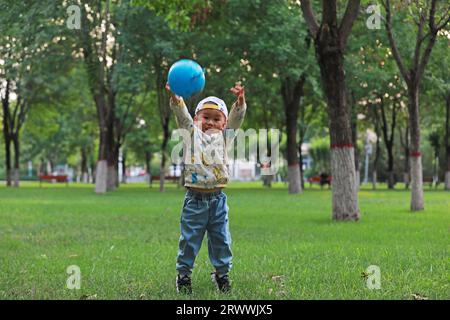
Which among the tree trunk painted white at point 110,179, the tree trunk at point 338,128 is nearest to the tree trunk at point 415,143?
the tree trunk at point 338,128

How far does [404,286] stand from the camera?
5832 mm

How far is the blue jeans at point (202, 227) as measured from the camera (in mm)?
5539

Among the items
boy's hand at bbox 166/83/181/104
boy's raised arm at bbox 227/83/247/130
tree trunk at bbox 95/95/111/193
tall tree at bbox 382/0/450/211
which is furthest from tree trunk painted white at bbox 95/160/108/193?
boy's hand at bbox 166/83/181/104

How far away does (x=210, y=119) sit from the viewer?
5703 millimetres

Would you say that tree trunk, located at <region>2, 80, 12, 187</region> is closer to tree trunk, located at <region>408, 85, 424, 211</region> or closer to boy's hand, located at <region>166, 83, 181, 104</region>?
tree trunk, located at <region>408, 85, 424, 211</region>

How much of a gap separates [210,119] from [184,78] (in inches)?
19.0

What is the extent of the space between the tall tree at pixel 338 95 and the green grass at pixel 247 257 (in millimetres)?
619

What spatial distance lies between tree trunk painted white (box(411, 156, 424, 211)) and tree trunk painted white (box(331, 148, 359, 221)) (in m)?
A: 3.73

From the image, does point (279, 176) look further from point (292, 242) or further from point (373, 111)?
point (292, 242)

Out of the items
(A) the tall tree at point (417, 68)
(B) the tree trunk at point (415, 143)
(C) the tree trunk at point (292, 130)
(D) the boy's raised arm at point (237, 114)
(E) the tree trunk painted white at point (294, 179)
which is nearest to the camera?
(D) the boy's raised arm at point (237, 114)

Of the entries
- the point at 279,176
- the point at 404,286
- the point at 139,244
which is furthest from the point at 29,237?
the point at 279,176

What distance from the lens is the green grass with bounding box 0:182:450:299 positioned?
5668 millimetres

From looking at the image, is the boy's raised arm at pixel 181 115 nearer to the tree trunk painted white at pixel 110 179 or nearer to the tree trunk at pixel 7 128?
the tree trunk painted white at pixel 110 179

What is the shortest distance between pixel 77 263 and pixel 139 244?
6.80 feet
